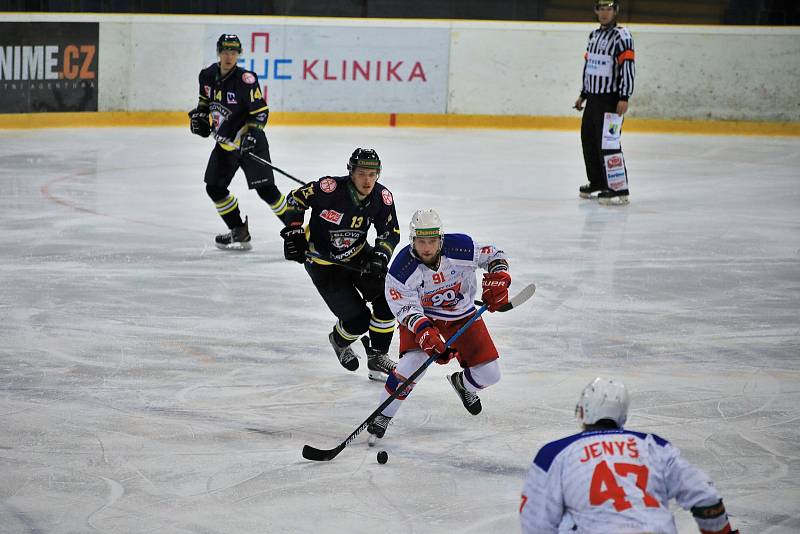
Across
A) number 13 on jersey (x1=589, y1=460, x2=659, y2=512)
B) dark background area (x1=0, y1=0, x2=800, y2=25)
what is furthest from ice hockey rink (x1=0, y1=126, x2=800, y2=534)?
dark background area (x1=0, y1=0, x2=800, y2=25)

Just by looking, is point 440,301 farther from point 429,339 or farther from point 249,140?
point 249,140

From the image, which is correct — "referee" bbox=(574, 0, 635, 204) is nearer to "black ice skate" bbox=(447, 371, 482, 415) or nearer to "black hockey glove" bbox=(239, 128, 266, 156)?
"black hockey glove" bbox=(239, 128, 266, 156)

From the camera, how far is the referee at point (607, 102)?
9.32 m

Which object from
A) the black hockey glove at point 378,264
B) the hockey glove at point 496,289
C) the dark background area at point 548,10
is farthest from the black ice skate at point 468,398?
the dark background area at point 548,10

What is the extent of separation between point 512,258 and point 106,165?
4206mm

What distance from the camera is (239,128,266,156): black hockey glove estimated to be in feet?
24.3

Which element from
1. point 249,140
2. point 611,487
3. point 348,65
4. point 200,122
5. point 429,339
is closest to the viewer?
point 611,487

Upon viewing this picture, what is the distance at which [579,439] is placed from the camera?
8.73 feet

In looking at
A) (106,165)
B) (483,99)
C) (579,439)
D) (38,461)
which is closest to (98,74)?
(106,165)

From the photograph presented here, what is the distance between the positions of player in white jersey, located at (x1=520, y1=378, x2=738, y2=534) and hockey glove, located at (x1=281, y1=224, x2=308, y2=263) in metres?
2.69

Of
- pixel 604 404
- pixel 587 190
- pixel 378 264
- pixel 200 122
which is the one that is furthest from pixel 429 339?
pixel 587 190

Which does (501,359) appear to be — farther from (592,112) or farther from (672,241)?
(592,112)

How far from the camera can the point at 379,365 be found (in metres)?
5.14

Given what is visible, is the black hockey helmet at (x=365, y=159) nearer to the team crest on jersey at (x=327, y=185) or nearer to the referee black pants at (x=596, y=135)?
the team crest on jersey at (x=327, y=185)
